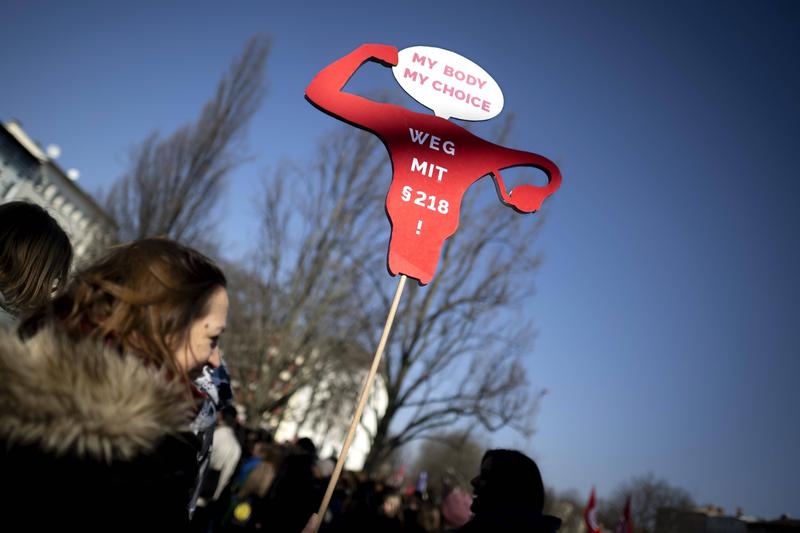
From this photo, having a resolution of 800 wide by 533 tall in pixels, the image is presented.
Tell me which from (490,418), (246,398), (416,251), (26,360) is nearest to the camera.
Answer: (26,360)

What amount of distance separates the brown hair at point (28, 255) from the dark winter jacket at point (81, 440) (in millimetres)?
1338

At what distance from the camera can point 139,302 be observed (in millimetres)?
1321

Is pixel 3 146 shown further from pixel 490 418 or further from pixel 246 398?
pixel 490 418

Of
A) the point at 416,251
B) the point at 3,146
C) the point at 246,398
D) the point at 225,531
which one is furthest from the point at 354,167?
the point at 3,146

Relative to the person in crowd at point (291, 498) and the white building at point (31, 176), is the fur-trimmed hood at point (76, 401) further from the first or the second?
the white building at point (31, 176)

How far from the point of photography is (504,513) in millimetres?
2424

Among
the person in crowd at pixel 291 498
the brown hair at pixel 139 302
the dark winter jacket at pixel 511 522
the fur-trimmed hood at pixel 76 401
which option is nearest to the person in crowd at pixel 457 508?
the person in crowd at pixel 291 498

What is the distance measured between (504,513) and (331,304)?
11.6 m

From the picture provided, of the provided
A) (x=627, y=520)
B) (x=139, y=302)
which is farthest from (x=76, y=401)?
(x=627, y=520)

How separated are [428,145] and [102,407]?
208 cm

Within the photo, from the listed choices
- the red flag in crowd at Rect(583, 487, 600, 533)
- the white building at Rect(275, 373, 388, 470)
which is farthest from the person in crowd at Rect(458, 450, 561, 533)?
the red flag in crowd at Rect(583, 487, 600, 533)

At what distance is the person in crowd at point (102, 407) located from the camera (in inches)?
41.3

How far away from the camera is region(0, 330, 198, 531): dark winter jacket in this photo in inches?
40.9

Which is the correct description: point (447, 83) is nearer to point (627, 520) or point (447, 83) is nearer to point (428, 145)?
point (428, 145)
